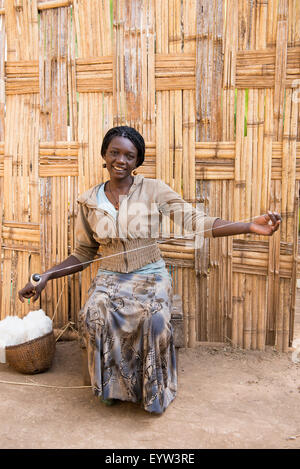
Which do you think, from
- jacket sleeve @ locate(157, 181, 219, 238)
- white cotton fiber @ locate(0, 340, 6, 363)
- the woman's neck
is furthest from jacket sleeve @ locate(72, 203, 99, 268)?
white cotton fiber @ locate(0, 340, 6, 363)

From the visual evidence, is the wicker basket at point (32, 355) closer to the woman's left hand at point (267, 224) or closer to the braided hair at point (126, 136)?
the braided hair at point (126, 136)

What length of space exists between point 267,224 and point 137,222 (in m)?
0.82

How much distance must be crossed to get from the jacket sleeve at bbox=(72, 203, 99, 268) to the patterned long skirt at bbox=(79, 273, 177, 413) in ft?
1.85

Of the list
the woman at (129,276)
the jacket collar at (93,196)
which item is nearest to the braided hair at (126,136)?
the woman at (129,276)

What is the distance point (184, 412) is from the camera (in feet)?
8.04

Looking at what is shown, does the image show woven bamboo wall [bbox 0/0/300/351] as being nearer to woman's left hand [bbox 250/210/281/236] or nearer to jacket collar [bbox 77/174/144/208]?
jacket collar [bbox 77/174/144/208]

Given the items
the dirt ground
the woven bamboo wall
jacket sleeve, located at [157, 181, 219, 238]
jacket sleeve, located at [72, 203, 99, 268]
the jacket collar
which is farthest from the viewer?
the woven bamboo wall

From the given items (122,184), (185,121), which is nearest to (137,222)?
(122,184)

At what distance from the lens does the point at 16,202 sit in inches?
144

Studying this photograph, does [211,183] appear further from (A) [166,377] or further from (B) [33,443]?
(B) [33,443]

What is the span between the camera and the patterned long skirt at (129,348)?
240cm

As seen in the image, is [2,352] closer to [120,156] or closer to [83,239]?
[83,239]

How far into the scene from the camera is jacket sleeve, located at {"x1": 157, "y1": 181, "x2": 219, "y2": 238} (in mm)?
2688

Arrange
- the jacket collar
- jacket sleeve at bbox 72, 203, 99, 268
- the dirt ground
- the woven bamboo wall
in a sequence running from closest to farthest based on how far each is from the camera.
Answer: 1. the dirt ground
2. the jacket collar
3. jacket sleeve at bbox 72, 203, 99, 268
4. the woven bamboo wall
